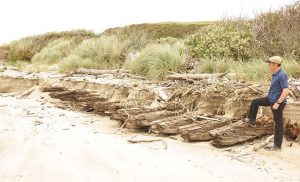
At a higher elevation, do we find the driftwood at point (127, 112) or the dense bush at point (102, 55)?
the dense bush at point (102, 55)

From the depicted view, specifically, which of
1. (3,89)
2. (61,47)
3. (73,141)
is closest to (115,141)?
(73,141)

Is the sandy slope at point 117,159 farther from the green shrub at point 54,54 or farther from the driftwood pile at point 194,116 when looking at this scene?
the green shrub at point 54,54

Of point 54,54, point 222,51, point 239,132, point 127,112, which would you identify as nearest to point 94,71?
point 222,51

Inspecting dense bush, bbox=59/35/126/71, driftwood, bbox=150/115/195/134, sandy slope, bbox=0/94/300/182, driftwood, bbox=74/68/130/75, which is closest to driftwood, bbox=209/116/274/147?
sandy slope, bbox=0/94/300/182

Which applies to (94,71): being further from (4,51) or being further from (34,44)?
(4,51)

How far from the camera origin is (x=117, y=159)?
4.69 metres

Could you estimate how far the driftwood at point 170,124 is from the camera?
602 centimetres

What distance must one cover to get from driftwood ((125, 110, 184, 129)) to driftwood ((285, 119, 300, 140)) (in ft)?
5.79

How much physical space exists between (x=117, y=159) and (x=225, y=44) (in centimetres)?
619

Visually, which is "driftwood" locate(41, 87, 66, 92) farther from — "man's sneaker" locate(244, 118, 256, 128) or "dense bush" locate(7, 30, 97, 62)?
"dense bush" locate(7, 30, 97, 62)

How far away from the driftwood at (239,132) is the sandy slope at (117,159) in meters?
0.15

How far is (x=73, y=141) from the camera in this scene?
5.26 metres

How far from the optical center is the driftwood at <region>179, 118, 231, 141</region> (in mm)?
5715

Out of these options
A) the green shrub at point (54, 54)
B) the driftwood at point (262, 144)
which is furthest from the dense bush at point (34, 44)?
the driftwood at point (262, 144)
